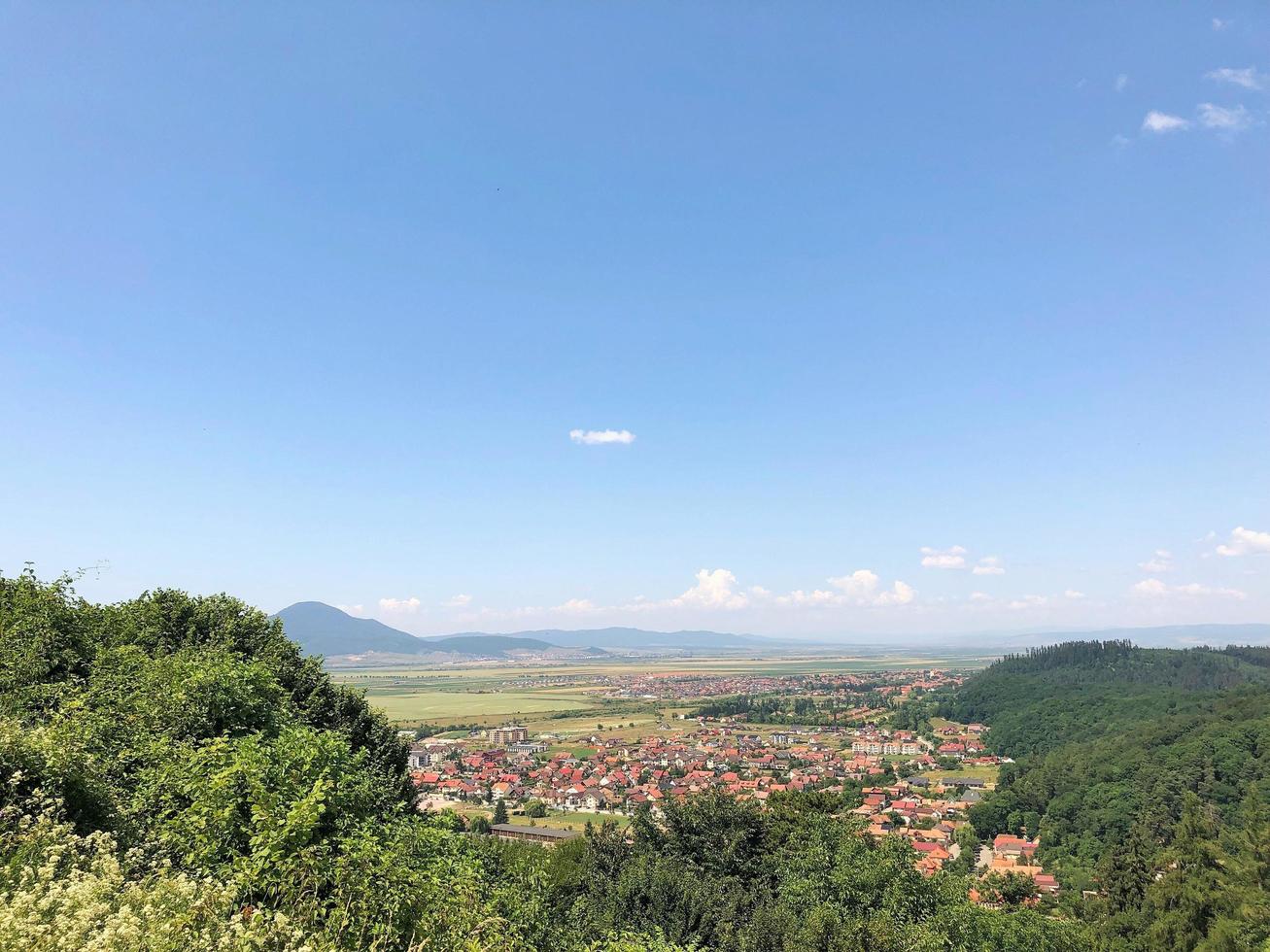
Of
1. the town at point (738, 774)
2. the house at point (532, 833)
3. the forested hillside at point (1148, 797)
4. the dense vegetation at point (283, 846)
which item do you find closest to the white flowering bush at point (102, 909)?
the dense vegetation at point (283, 846)

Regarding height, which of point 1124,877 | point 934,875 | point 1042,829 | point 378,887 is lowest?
point 1042,829

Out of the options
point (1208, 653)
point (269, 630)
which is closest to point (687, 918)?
point (269, 630)

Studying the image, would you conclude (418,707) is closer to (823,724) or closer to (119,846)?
(823,724)

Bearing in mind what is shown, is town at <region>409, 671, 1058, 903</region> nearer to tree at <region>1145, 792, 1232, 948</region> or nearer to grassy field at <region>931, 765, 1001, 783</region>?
grassy field at <region>931, 765, 1001, 783</region>

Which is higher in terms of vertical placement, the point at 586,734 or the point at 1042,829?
the point at 1042,829

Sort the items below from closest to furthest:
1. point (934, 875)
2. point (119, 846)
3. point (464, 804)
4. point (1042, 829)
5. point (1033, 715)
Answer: point (119, 846) → point (934, 875) → point (1042, 829) → point (464, 804) → point (1033, 715)

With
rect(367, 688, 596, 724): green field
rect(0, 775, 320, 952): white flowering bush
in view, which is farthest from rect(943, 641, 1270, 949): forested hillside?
rect(367, 688, 596, 724): green field

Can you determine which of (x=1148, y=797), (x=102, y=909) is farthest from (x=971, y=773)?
(x=102, y=909)
